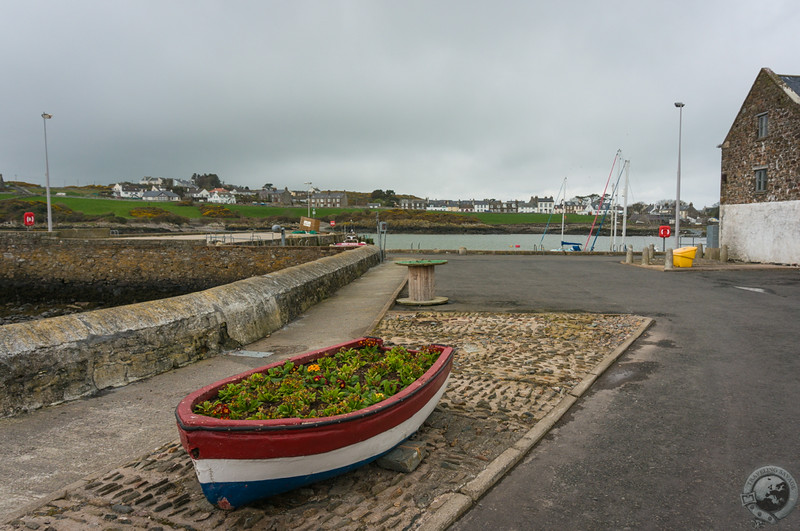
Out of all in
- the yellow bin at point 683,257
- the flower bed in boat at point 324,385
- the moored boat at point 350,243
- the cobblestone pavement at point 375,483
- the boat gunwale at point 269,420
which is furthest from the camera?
the moored boat at point 350,243

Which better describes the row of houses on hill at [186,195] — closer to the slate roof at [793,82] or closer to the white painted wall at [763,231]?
the white painted wall at [763,231]

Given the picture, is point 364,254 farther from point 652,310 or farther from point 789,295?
point 789,295

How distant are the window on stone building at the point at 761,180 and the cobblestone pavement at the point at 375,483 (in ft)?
81.2

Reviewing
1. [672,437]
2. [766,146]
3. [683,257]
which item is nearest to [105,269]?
[672,437]

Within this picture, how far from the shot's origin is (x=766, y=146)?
82.9 ft

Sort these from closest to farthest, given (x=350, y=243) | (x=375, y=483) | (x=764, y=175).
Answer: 1. (x=375, y=483)
2. (x=764, y=175)
3. (x=350, y=243)

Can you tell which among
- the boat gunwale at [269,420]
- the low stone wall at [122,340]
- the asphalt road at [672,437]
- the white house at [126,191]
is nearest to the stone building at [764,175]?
the asphalt road at [672,437]

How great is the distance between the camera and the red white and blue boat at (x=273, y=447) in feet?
10.7

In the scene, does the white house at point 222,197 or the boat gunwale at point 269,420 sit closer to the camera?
the boat gunwale at point 269,420

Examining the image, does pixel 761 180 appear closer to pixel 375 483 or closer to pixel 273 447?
pixel 375 483

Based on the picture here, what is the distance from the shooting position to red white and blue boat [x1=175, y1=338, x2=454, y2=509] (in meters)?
3.26

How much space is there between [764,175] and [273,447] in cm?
3052

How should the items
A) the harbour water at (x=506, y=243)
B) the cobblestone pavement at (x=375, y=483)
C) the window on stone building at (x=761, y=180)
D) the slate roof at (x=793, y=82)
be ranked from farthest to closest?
the harbour water at (x=506, y=243), the window on stone building at (x=761, y=180), the slate roof at (x=793, y=82), the cobblestone pavement at (x=375, y=483)

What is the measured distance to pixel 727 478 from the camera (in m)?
4.12
